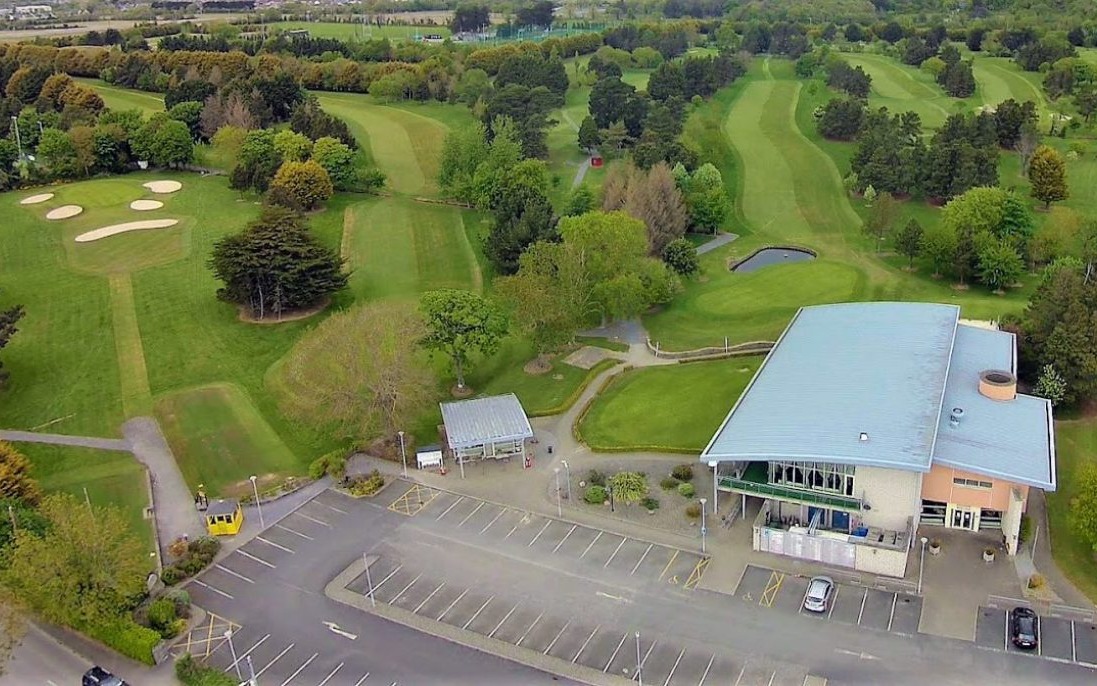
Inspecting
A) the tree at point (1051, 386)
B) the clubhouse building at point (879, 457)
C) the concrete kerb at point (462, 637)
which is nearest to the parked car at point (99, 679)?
the concrete kerb at point (462, 637)

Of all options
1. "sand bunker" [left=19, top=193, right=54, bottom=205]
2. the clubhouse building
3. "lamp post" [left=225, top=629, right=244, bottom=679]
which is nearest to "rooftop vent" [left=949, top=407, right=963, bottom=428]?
the clubhouse building

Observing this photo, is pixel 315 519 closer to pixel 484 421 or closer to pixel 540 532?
pixel 484 421

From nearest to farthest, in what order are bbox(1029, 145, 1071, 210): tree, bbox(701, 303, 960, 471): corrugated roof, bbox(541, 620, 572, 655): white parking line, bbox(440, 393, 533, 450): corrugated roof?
bbox(541, 620, 572, 655): white parking line < bbox(701, 303, 960, 471): corrugated roof < bbox(440, 393, 533, 450): corrugated roof < bbox(1029, 145, 1071, 210): tree

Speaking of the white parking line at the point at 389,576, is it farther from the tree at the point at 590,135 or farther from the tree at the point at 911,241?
the tree at the point at 590,135

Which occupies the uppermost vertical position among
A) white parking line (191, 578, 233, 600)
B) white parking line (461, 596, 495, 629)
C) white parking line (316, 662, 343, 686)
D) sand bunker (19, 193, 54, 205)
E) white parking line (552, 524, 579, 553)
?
sand bunker (19, 193, 54, 205)

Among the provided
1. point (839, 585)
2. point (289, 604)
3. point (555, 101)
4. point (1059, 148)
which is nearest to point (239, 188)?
point (555, 101)

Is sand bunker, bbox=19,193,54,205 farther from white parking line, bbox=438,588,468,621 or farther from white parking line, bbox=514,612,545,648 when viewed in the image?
white parking line, bbox=514,612,545,648
